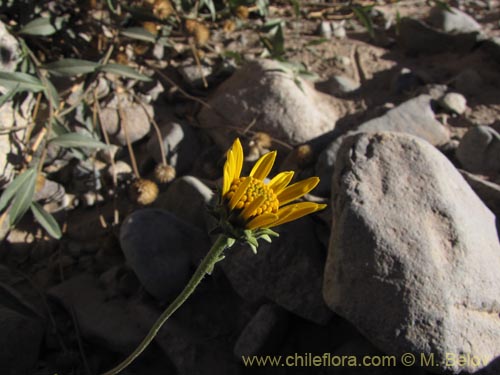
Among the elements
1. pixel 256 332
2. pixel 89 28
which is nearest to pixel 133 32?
pixel 89 28

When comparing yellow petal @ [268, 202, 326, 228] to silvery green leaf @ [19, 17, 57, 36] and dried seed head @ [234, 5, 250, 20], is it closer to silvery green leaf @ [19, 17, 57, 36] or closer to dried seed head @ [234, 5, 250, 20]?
silvery green leaf @ [19, 17, 57, 36]

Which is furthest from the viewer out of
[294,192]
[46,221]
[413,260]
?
[46,221]

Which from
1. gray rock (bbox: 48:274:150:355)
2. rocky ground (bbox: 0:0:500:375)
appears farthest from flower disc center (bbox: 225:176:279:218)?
gray rock (bbox: 48:274:150:355)

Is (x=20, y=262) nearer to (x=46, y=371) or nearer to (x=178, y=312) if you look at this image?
(x=46, y=371)

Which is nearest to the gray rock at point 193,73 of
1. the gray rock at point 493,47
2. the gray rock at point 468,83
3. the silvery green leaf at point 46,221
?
the silvery green leaf at point 46,221

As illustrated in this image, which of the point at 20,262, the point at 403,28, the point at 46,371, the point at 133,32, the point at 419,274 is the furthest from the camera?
the point at 403,28

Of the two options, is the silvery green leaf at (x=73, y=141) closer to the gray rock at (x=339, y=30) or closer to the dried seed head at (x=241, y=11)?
the dried seed head at (x=241, y=11)

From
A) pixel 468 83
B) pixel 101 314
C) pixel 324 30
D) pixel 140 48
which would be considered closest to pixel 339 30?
pixel 324 30

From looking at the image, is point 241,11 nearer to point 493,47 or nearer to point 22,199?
point 493,47
